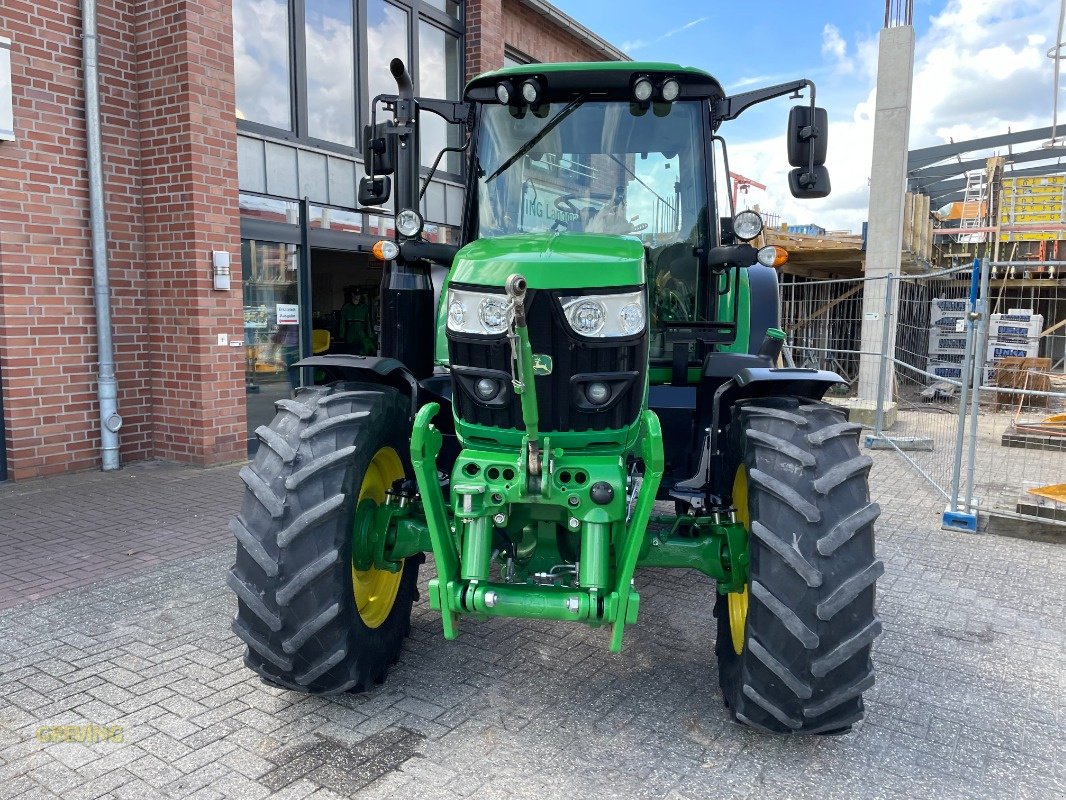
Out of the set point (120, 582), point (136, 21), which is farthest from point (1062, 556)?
point (136, 21)

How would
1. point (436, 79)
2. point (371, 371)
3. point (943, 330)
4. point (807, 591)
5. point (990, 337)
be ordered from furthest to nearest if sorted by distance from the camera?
point (990, 337), point (943, 330), point (436, 79), point (371, 371), point (807, 591)

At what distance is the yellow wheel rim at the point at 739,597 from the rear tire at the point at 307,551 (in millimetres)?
1441

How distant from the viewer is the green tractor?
2.83 metres

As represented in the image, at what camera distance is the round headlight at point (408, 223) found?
381cm

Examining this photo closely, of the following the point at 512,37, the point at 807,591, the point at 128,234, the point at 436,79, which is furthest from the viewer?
the point at 512,37

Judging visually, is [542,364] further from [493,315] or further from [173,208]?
[173,208]

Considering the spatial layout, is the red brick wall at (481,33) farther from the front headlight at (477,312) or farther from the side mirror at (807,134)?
the front headlight at (477,312)

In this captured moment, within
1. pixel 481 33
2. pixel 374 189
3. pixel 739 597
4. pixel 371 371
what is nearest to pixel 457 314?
pixel 371 371

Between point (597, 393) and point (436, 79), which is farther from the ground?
point (436, 79)

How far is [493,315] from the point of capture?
9.63ft

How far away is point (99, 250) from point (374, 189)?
161 inches

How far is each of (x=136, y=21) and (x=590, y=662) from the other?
7.07m

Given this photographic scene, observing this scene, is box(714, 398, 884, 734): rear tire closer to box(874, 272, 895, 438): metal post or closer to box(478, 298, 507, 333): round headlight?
box(478, 298, 507, 333): round headlight

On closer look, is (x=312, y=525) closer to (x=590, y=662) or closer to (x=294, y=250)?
(x=590, y=662)
